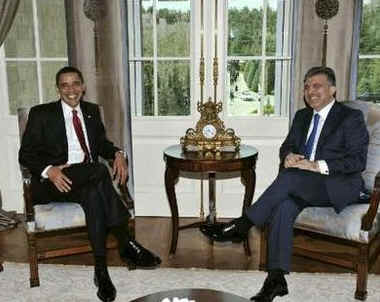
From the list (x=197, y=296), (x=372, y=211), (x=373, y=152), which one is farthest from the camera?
(x=373, y=152)

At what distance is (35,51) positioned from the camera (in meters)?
4.27

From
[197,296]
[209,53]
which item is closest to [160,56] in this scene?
[209,53]

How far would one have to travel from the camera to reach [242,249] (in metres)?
3.75

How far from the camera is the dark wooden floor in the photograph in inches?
136

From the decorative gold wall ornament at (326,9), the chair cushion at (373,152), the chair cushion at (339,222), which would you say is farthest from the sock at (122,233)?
the decorative gold wall ornament at (326,9)

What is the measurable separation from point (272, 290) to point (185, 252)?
0.96m

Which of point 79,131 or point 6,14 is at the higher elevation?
point 6,14

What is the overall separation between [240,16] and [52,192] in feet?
6.88

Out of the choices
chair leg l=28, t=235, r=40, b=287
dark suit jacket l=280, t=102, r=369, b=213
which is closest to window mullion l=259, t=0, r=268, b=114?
dark suit jacket l=280, t=102, r=369, b=213

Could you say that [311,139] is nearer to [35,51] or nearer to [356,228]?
[356,228]

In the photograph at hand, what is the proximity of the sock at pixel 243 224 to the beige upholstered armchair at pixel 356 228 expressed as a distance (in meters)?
0.13

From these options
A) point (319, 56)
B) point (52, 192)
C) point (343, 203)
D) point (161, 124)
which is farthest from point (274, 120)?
point (52, 192)

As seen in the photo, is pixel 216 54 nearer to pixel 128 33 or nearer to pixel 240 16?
pixel 240 16

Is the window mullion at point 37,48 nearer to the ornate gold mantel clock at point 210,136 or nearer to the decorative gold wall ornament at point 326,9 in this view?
the ornate gold mantel clock at point 210,136
